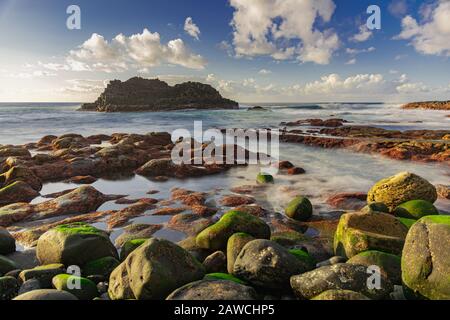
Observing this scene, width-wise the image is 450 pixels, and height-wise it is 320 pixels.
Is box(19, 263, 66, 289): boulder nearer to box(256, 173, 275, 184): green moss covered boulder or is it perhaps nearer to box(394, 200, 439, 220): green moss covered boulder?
box(394, 200, 439, 220): green moss covered boulder

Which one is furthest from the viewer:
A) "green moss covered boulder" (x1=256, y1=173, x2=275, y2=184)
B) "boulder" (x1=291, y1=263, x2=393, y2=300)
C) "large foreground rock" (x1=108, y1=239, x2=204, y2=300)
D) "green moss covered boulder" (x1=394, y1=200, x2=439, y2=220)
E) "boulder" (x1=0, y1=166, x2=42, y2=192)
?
"green moss covered boulder" (x1=256, y1=173, x2=275, y2=184)

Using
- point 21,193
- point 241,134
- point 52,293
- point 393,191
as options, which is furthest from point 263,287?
point 241,134

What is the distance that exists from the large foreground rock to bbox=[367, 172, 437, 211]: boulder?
225 inches

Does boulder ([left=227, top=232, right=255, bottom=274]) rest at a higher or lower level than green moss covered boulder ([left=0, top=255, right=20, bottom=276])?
higher

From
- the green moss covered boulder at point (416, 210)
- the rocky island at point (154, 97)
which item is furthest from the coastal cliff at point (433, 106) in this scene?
the green moss covered boulder at point (416, 210)

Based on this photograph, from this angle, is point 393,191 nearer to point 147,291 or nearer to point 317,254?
point 317,254

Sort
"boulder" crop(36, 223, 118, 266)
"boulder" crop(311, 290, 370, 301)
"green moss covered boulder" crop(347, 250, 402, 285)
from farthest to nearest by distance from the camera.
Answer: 1. "boulder" crop(36, 223, 118, 266)
2. "green moss covered boulder" crop(347, 250, 402, 285)
3. "boulder" crop(311, 290, 370, 301)

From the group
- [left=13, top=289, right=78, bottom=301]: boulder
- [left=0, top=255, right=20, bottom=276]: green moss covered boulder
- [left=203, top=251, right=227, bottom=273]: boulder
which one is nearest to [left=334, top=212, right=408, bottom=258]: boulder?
[left=203, top=251, right=227, bottom=273]: boulder

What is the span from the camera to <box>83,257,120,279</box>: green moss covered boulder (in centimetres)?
514

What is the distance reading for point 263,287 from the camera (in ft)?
A: 15.3

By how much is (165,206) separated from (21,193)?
493cm

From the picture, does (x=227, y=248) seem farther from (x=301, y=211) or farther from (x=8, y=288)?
(x=8, y=288)

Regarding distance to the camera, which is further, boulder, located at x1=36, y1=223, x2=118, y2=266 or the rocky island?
the rocky island

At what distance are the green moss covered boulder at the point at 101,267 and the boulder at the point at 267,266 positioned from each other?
6.83 ft
